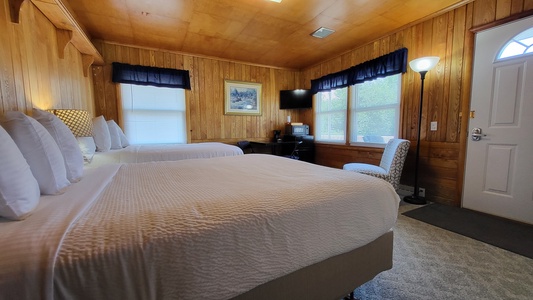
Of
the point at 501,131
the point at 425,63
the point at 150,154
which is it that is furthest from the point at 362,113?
the point at 150,154

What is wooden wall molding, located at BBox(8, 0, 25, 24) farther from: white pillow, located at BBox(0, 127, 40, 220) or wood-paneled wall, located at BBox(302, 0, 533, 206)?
wood-paneled wall, located at BBox(302, 0, 533, 206)

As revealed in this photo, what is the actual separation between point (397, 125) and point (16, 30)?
171 inches

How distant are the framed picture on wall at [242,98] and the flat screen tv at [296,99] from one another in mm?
614

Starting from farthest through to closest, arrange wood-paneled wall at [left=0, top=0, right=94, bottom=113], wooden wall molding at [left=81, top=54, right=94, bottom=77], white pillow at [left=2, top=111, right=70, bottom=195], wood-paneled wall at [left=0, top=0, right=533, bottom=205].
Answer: wooden wall molding at [left=81, top=54, right=94, bottom=77] → wood-paneled wall at [left=0, top=0, right=533, bottom=205] → wood-paneled wall at [left=0, top=0, right=94, bottom=113] → white pillow at [left=2, top=111, right=70, bottom=195]

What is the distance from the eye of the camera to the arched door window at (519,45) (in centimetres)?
215

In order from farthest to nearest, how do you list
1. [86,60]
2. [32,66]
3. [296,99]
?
[296,99] → [86,60] → [32,66]

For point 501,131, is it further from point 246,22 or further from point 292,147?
point 246,22

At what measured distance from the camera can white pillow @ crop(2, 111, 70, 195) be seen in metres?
0.97

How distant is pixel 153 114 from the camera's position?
3.96m

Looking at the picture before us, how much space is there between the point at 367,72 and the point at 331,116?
45.8 inches

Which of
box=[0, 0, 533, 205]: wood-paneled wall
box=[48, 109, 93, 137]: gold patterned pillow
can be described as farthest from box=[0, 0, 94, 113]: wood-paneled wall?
box=[48, 109, 93, 137]: gold patterned pillow

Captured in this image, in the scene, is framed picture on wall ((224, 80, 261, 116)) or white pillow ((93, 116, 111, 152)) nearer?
white pillow ((93, 116, 111, 152))

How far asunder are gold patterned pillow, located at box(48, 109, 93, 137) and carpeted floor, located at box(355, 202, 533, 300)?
9.26ft

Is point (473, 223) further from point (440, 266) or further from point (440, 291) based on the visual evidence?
point (440, 291)
